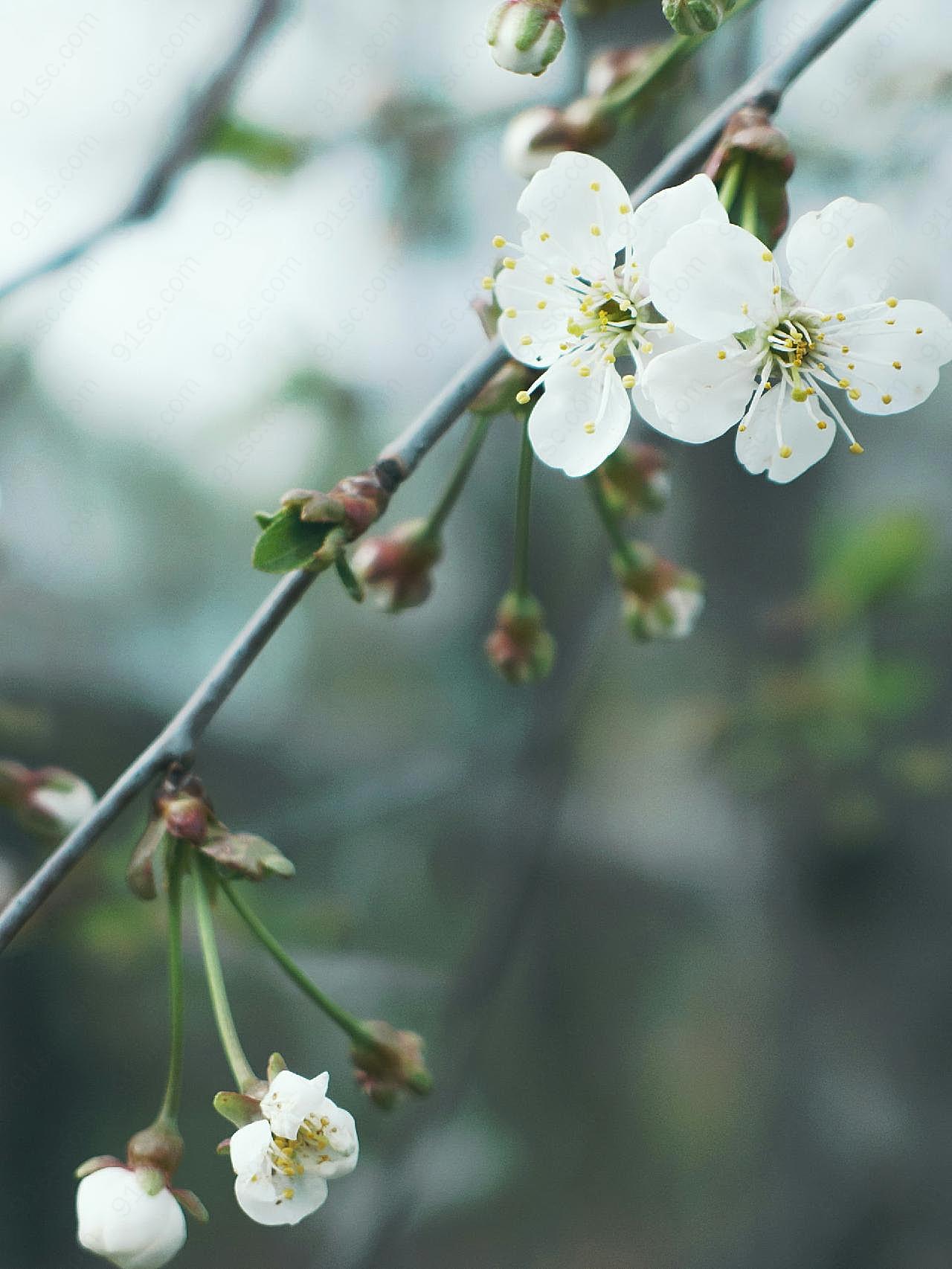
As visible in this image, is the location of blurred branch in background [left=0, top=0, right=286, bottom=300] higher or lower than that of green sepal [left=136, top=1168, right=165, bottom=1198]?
higher

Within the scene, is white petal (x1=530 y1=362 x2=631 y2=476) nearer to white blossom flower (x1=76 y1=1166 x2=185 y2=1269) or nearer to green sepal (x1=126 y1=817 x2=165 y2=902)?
green sepal (x1=126 y1=817 x2=165 y2=902)

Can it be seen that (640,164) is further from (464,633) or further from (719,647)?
(464,633)

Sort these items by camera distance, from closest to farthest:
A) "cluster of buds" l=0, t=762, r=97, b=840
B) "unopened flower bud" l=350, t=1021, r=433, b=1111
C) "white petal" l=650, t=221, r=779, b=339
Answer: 1. "white petal" l=650, t=221, r=779, b=339
2. "unopened flower bud" l=350, t=1021, r=433, b=1111
3. "cluster of buds" l=0, t=762, r=97, b=840

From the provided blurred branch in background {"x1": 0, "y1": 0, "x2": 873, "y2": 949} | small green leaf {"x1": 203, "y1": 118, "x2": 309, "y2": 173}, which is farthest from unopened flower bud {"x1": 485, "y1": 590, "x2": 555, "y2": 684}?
small green leaf {"x1": 203, "y1": 118, "x2": 309, "y2": 173}

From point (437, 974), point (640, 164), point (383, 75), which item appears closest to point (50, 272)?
point (640, 164)

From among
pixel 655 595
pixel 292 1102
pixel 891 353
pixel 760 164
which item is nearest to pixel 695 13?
pixel 760 164

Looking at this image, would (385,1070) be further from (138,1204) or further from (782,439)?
(782,439)
